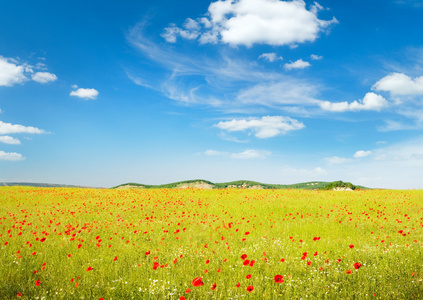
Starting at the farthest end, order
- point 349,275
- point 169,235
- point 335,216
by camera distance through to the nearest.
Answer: point 335,216 < point 169,235 < point 349,275

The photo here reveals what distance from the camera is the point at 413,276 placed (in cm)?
678

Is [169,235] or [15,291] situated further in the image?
[169,235]

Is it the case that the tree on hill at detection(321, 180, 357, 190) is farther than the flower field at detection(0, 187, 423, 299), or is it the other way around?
the tree on hill at detection(321, 180, 357, 190)

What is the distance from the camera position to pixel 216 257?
8.62m

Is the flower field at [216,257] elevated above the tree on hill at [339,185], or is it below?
below

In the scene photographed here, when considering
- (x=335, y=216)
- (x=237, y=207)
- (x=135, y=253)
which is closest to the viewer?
(x=135, y=253)

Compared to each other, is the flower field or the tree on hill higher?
the tree on hill

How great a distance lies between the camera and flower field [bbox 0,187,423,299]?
6.09m

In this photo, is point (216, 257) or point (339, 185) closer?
point (216, 257)

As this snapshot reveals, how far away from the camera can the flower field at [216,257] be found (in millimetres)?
6086

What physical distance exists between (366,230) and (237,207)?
25.4ft

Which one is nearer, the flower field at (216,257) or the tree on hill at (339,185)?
the flower field at (216,257)

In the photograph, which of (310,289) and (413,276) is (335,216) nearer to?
(413,276)

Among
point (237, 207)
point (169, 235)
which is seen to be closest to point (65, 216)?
point (169, 235)
